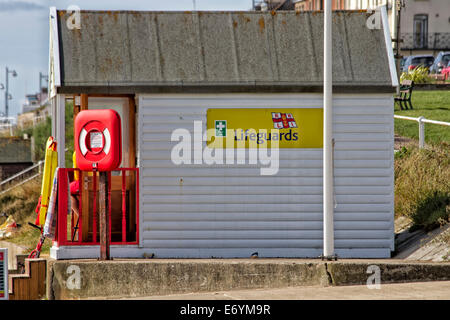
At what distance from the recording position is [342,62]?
1341 centimetres

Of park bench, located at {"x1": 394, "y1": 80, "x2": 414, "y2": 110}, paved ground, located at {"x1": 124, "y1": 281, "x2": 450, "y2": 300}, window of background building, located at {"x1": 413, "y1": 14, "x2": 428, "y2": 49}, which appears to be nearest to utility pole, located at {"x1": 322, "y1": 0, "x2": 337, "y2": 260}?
paved ground, located at {"x1": 124, "y1": 281, "x2": 450, "y2": 300}

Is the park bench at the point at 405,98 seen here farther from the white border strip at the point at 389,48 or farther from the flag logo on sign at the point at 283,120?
the flag logo on sign at the point at 283,120

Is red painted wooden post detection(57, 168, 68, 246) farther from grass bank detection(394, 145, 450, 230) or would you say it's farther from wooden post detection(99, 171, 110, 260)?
grass bank detection(394, 145, 450, 230)

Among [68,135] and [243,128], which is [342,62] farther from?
[68,135]

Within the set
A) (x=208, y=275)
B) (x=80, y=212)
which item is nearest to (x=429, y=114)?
(x=80, y=212)

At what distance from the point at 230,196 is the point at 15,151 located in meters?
26.4

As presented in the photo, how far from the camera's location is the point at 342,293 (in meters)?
10.9

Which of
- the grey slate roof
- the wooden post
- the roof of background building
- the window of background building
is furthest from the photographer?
the window of background building

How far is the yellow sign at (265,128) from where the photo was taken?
13227mm

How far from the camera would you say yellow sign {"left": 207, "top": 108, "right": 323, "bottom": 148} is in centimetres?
1323

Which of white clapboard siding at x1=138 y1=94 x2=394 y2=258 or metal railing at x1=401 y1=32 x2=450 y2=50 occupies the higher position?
metal railing at x1=401 y1=32 x2=450 y2=50

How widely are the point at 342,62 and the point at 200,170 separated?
2754 mm

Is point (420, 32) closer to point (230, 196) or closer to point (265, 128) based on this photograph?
point (265, 128)

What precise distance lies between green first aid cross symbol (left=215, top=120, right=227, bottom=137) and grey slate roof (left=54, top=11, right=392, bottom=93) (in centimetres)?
51
